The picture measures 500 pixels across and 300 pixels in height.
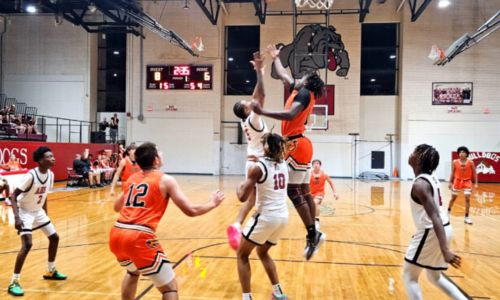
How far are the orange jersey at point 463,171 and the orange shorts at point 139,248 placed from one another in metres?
8.83

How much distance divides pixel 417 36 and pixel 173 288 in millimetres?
23751

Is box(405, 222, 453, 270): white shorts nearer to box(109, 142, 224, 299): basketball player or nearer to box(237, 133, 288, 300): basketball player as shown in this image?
box(237, 133, 288, 300): basketball player

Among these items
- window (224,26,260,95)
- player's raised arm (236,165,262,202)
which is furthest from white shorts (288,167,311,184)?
window (224,26,260,95)

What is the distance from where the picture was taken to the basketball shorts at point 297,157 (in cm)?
457

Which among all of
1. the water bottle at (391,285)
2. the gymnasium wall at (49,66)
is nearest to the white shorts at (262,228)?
the water bottle at (391,285)

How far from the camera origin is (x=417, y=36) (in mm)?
23453

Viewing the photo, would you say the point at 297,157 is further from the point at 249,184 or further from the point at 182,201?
the point at 182,201

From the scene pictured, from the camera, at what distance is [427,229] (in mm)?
3281

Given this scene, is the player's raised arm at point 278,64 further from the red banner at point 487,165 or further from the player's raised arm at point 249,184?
the red banner at point 487,165

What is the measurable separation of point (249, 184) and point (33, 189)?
8.85ft

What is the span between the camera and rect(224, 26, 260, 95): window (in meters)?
25.0

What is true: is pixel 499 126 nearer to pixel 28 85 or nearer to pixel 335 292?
pixel 335 292

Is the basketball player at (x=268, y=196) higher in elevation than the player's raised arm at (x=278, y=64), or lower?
lower

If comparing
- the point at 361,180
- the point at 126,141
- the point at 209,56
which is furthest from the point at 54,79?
the point at 361,180
